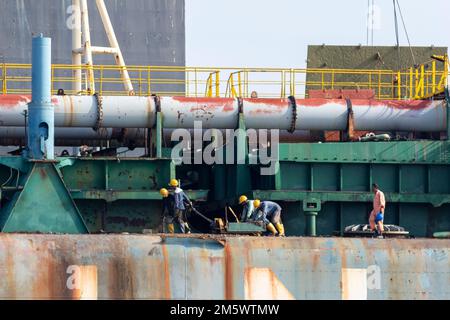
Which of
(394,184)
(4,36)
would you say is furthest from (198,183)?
(4,36)

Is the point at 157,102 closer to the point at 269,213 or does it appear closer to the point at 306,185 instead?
the point at 306,185

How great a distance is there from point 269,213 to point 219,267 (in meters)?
2.87

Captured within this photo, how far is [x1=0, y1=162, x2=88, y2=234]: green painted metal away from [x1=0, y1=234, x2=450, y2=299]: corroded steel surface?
181cm

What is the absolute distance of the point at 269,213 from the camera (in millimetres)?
27094

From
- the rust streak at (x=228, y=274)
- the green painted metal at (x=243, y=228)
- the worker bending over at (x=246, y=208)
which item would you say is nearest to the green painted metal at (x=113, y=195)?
the worker bending over at (x=246, y=208)

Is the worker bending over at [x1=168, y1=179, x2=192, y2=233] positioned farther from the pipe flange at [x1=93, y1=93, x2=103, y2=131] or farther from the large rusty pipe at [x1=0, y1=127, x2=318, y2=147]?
the large rusty pipe at [x1=0, y1=127, x2=318, y2=147]

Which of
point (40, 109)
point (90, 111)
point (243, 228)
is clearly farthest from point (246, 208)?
point (40, 109)

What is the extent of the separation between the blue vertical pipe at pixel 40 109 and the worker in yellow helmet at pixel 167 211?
278cm

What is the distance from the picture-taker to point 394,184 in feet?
95.1

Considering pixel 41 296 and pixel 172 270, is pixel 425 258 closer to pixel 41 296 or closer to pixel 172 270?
pixel 172 270

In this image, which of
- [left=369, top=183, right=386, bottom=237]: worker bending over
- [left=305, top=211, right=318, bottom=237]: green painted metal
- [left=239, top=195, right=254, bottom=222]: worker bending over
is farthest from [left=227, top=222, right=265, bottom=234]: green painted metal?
[left=369, top=183, right=386, bottom=237]: worker bending over

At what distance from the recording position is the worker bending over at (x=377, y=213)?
26516 mm

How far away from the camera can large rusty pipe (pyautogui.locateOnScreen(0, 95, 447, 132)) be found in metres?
29.0
